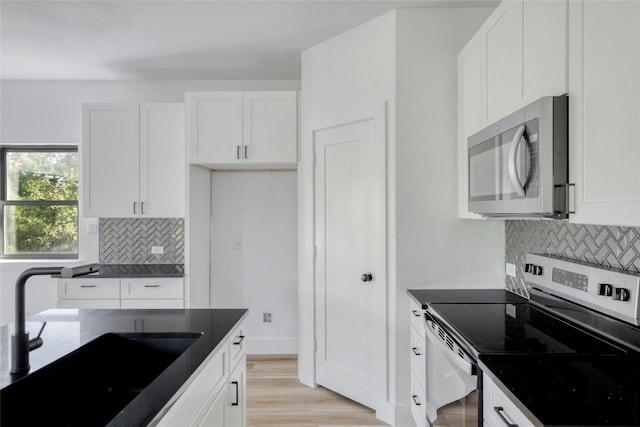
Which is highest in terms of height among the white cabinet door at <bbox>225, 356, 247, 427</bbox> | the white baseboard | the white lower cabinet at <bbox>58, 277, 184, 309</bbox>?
the white lower cabinet at <bbox>58, 277, 184, 309</bbox>

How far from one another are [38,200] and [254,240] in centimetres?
220

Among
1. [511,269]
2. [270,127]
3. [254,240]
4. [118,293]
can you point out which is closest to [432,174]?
[511,269]

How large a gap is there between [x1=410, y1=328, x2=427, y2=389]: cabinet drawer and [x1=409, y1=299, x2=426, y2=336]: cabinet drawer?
0.04 meters

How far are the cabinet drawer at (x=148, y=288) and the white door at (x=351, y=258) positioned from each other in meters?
1.26

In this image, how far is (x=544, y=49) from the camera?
1381 millimetres

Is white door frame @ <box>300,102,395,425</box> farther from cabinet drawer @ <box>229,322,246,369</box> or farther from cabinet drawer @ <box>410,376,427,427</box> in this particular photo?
cabinet drawer @ <box>229,322,246,369</box>

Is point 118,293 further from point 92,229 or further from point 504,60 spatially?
point 504,60

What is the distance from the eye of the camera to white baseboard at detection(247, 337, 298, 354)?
359cm

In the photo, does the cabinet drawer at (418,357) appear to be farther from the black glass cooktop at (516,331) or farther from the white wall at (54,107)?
the white wall at (54,107)

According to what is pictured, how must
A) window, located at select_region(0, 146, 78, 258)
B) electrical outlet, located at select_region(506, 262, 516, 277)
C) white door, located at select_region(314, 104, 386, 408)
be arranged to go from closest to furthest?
electrical outlet, located at select_region(506, 262, 516, 277) → white door, located at select_region(314, 104, 386, 408) → window, located at select_region(0, 146, 78, 258)

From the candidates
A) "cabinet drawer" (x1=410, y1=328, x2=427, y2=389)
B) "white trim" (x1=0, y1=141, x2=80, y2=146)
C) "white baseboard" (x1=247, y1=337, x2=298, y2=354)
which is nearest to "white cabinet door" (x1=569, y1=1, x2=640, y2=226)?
"cabinet drawer" (x1=410, y1=328, x2=427, y2=389)

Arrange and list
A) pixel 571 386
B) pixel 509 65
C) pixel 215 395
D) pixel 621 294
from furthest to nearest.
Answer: pixel 509 65, pixel 215 395, pixel 621 294, pixel 571 386

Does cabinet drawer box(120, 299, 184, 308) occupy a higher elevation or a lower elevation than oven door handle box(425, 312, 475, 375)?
lower

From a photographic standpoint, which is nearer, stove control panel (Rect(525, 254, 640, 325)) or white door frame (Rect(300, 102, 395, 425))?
stove control panel (Rect(525, 254, 640, 325))
